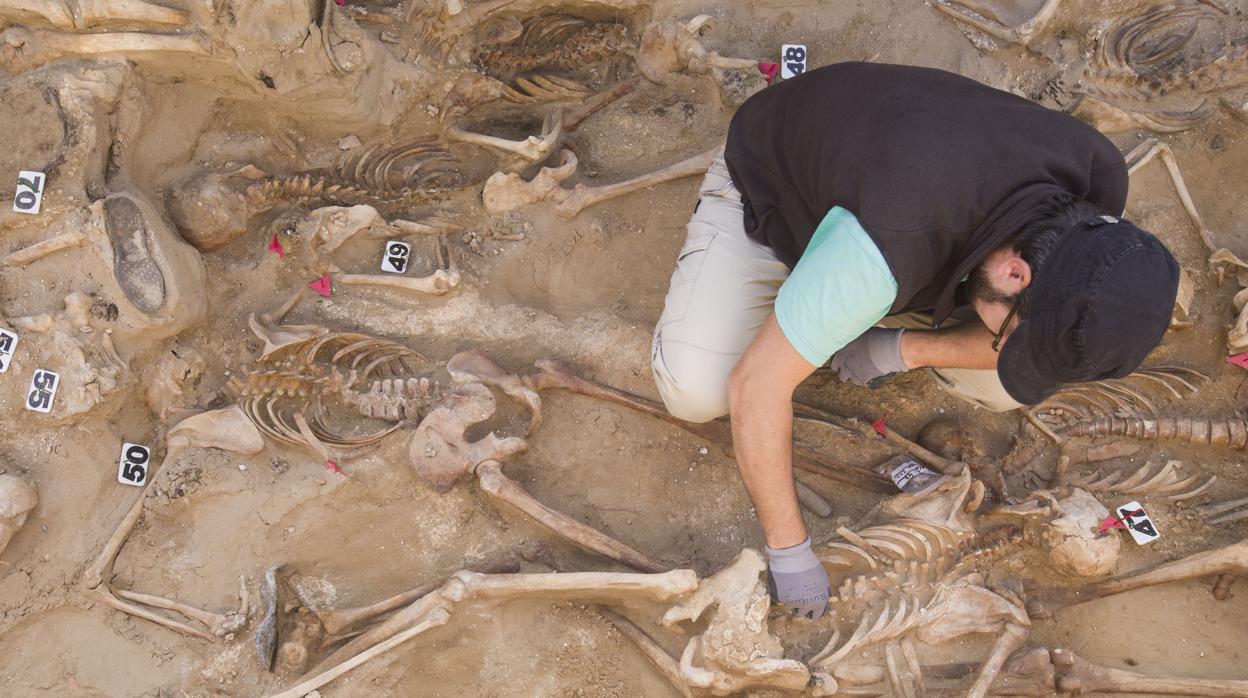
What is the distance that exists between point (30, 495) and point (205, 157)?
5.39 ft

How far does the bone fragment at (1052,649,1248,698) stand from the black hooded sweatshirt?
1540mm

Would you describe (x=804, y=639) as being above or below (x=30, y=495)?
below

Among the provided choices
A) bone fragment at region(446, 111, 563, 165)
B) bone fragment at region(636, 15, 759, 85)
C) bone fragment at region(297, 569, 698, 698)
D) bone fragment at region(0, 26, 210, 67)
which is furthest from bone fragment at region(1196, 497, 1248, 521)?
bone fragment at region(0, 26, 210, 67)

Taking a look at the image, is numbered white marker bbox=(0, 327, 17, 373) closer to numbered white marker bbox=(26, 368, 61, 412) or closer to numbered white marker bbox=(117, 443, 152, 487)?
numbered white marker bbox=(26, 368, 61, 412)

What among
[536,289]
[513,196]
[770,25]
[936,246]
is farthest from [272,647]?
[770,25]

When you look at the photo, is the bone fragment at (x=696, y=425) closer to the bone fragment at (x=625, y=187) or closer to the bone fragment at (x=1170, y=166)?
the bone fragment at (x=625, y=187)

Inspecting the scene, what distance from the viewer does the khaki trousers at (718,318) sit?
389 cm

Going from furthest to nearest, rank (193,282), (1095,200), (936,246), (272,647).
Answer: (193,282) → (272,647) → (1095,200) → (936,246)

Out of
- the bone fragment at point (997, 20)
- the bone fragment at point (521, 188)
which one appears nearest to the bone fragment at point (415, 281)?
the bone fragment at point (521, 188)

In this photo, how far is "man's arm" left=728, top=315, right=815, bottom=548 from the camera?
3.26 metres

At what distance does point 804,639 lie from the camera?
3.75 m

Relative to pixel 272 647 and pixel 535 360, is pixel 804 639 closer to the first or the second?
pixel 535 360

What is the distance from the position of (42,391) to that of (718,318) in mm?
2692

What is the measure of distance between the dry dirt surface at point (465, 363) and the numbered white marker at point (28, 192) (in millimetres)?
33
